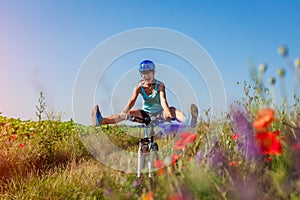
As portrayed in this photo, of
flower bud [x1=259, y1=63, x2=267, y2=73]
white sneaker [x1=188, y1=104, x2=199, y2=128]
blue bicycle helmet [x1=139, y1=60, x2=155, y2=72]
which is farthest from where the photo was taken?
blue bicycle helmet [x1=139, y1=60, x2=155, y2=72]

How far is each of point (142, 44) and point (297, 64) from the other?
2.68 meters

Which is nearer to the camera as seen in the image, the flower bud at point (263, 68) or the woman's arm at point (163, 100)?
the flower bud at point (263, 68)

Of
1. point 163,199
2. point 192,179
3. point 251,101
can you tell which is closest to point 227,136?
point 251,101

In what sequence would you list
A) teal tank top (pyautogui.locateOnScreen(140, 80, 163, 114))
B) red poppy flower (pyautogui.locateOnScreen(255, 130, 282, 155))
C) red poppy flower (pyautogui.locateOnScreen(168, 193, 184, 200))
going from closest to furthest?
red poppy flower (pyautogui.locateOnScreen(168, 193, 184, 200)) < red poppy flower (pyautogui.locateOnScreen(255, 130, 282, 155)) < teal tank top (pyautogui.locateOnScreen(140, 80, 163, 114))

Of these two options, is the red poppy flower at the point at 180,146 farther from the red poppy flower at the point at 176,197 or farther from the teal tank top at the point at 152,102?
the teal tank top at the point at 152,102

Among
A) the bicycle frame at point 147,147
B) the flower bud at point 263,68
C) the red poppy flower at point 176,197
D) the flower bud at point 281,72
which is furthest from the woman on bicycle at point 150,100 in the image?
the red poppy flower at point 176,197

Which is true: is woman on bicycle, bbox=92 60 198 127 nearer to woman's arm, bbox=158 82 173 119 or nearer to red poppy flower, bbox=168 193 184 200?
woman's arm, bbox=158 82 173 119

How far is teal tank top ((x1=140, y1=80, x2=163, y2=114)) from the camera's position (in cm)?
441

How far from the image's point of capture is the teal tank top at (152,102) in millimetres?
4414

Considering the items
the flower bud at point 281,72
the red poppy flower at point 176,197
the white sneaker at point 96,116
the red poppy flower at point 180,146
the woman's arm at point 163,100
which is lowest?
the red poppy flower at point 176,197

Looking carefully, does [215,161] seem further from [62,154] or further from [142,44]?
[62,154]

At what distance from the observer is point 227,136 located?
3.09 m

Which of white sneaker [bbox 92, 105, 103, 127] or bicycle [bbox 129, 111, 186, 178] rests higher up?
white sneaker [bbox 92, 105, 103, 127]

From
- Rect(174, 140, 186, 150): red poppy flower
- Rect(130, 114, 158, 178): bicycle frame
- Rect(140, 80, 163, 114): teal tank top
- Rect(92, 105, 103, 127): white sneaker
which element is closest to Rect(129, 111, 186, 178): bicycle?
Rect(130, 114, 158, 178): bicycle frame
